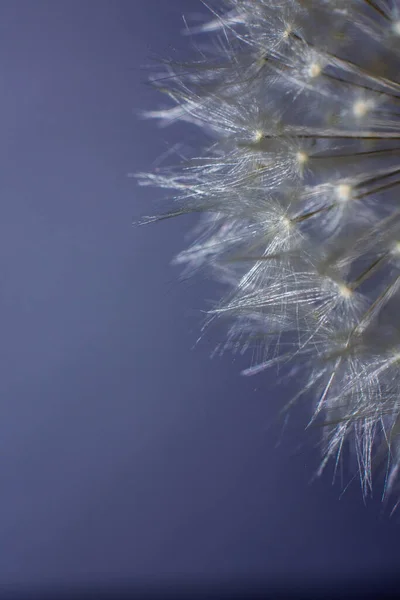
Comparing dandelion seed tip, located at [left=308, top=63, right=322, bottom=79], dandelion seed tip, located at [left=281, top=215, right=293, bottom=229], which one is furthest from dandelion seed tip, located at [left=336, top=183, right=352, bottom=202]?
dandelion seed tip, located at [left=308, top=63, right=322, bottom=79]

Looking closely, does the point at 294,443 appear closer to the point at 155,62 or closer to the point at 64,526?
the point at 64,526

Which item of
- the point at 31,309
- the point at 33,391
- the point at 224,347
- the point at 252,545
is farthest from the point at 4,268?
the point at 252,545

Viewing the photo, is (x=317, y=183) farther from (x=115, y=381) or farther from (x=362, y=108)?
(x=115, y=381)

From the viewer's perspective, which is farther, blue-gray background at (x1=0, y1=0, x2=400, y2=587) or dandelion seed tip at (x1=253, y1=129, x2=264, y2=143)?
blue-gray background at (x1=0, y1=0, x2=400, y2=587)

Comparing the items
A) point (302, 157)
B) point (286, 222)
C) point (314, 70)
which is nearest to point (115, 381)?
point (286, 222)

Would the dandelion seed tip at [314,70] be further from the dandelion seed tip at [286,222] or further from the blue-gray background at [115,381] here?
the blue-gray background at [115,381]

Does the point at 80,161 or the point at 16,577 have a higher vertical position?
the point at 80,161

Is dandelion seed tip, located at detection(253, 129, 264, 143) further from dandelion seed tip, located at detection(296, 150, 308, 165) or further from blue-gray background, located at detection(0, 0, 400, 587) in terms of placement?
blue-gray background, located at detection(0, 0, 400, 587)
